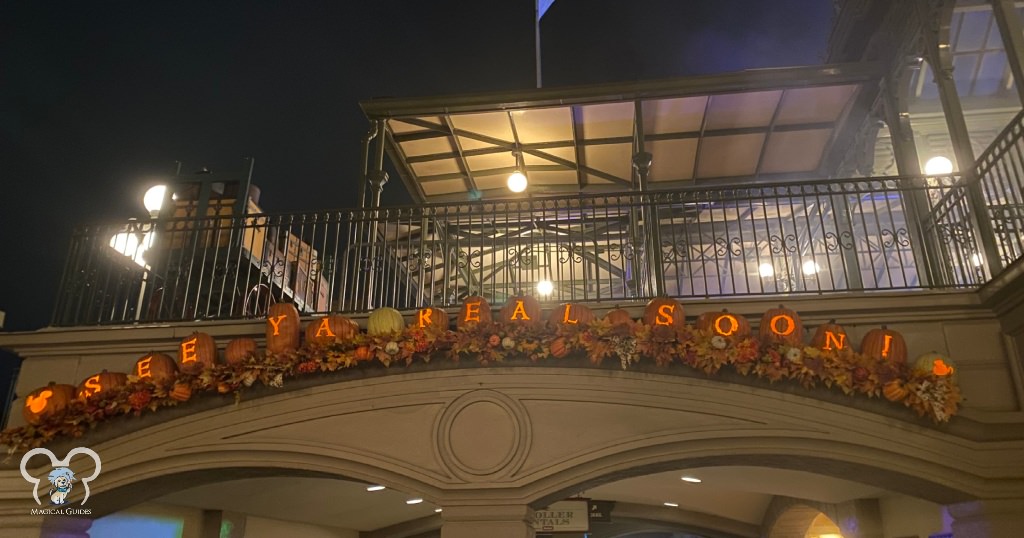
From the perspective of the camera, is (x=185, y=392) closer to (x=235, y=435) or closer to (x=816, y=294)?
(x=235, y=435)

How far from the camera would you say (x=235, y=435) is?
224 inches

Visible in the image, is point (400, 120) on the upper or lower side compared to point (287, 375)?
upper

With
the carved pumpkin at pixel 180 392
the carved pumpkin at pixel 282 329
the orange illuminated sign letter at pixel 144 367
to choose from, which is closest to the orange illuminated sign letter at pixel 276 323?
the carved pumpkin at pixel 282 329

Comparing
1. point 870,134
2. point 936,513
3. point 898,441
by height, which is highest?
point 870,134

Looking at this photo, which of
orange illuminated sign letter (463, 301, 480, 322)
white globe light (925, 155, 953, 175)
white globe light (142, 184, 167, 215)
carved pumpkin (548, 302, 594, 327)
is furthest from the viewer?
white globe light (925, 155, 953, 175)

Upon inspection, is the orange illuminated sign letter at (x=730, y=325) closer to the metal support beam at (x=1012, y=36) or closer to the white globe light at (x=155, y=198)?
the metal support beam at (x=1012, y=36)

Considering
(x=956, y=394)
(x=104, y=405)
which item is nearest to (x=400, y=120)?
(x=104, y=405)

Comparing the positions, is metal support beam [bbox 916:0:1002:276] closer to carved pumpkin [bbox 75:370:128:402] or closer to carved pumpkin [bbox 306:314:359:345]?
carved pumpkin [bbox 306:314:359:345]

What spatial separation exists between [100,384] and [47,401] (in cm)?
51

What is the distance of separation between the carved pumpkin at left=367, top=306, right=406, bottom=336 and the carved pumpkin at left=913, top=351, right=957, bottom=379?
4362mm

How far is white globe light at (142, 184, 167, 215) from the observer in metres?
8.14

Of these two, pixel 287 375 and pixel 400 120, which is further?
pixel 400 120

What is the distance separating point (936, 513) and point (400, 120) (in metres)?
7.89

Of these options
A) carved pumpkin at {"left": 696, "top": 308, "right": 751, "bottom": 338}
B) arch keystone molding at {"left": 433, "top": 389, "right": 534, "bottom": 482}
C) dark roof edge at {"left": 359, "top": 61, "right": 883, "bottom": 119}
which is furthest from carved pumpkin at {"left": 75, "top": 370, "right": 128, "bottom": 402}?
carved pumpkin at {"left": 696, "top": 308, "right": 751, "bottom": 338}
